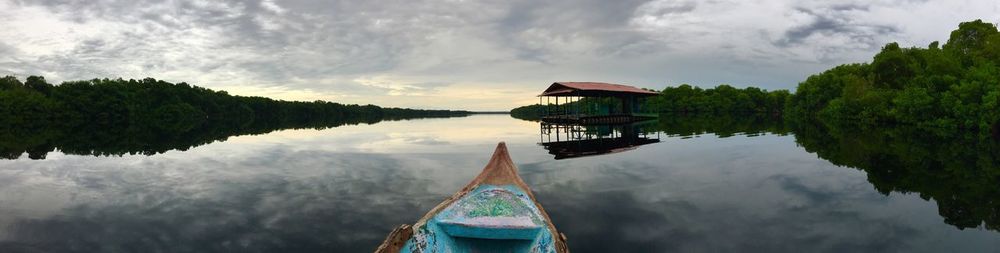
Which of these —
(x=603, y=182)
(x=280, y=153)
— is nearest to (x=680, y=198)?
(x=603, y=182)

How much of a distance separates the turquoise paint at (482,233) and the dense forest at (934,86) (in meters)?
Answer: 32.5

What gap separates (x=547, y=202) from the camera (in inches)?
377

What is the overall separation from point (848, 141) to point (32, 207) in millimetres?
30027

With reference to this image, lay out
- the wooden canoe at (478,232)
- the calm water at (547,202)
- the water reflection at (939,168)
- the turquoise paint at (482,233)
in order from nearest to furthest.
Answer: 1. the wooden canoe at (478,232)
2. the turquoise paint at (482,233)
3. the calm water at (547,202)
4. the water reflection at (939,168)

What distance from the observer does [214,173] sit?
45.1ft

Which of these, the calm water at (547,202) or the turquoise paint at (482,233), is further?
the calm water at (547,202)

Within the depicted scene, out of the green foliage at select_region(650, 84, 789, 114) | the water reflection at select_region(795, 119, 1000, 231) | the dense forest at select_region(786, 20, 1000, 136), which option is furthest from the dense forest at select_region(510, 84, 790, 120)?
the water reflection at select_region(795, 119, 1000, 231)

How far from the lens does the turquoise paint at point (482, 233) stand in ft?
16.3

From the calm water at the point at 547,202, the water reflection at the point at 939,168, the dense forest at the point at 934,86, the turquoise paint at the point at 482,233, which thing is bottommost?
the water reflection at the point at 939,168

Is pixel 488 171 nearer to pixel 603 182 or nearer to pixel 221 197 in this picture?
pixel 603 182

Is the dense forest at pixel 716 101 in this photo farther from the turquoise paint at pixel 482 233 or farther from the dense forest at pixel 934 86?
the turquoise paint at pixel 482 233

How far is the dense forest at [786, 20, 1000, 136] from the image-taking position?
2789 cm

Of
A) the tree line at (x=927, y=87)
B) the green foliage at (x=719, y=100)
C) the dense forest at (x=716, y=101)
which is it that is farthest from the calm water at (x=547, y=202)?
the green foliage at (x=719, y=100)

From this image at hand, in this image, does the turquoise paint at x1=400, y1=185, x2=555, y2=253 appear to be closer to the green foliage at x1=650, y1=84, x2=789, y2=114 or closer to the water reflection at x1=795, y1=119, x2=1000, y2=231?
the water reflection at x1=795, y1=119, x2=1000, y2=231
